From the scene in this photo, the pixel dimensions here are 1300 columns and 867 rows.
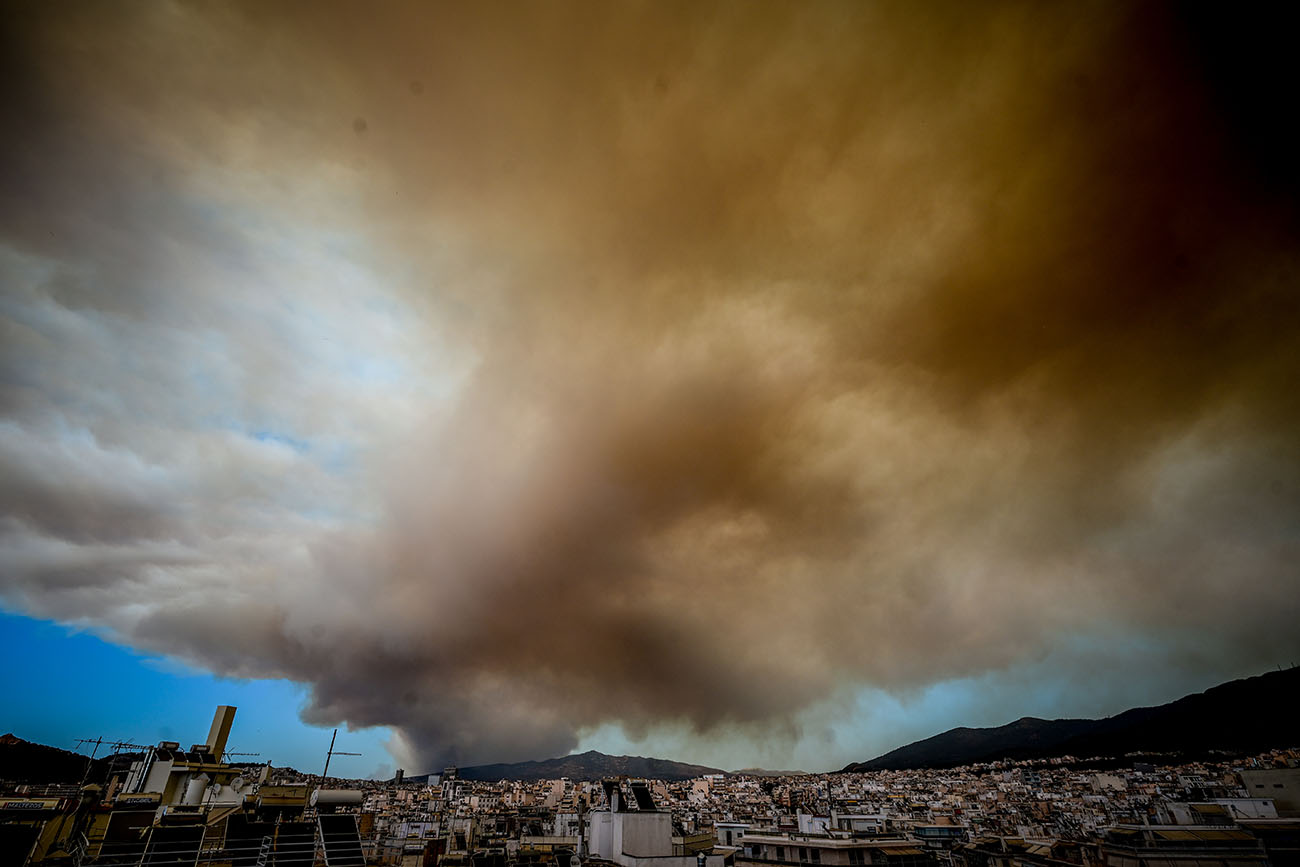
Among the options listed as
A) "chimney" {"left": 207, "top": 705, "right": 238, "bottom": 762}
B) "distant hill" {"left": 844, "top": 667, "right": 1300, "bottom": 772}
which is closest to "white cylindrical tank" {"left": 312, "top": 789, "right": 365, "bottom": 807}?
"chimney" {"left": 207, "top": 705, "right": 238, "bottom": 762}

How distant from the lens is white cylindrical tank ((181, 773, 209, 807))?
1035 inches

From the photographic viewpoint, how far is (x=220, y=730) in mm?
30938

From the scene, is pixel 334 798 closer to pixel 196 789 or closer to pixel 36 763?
pixel 196 789

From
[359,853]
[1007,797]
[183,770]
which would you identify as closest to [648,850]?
[359,853]

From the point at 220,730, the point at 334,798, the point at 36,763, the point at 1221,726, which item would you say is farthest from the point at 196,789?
the point at 1221,726

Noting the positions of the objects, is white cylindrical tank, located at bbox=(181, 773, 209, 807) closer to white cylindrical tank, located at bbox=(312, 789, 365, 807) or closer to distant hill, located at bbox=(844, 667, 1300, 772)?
white cylindrical tank, located at bbox=(312, 789, 365, 807)

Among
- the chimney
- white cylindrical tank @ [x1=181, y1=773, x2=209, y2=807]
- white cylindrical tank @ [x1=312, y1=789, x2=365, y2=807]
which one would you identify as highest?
the chimney

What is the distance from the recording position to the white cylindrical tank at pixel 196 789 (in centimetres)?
2628

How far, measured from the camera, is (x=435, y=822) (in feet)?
168

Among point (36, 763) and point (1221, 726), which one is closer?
point (36, 763)

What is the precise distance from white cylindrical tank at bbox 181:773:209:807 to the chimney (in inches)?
129

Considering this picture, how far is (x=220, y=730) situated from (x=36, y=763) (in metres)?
65.0

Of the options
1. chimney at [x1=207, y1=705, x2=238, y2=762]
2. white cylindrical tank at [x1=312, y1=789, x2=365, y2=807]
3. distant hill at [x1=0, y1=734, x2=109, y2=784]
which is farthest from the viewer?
distant hill at [x1=0, y1=734, x2=109, y2=784]

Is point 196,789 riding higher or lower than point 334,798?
higher
